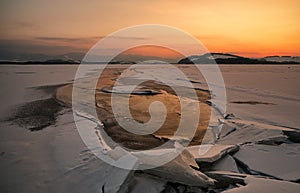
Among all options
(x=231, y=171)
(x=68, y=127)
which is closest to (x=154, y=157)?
(x=231, y=171)

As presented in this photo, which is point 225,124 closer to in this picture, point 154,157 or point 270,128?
point 270,128

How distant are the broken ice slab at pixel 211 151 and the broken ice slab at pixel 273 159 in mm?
157

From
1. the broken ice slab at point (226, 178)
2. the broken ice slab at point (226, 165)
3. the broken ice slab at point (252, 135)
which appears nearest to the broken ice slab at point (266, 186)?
the broken ice slab at point (226, 178)

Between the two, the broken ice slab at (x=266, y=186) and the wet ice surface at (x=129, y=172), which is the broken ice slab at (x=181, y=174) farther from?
the broken ice slab at (x=266, y=186)

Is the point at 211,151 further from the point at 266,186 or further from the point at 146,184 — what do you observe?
the point at 146,184

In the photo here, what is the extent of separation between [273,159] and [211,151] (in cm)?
99

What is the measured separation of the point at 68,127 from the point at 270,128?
4.51 metres

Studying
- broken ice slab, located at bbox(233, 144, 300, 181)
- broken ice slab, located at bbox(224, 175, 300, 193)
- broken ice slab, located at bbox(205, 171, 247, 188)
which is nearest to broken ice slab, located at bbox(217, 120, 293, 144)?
broken ice slab, located at bbox(233, 144, 300, 181)

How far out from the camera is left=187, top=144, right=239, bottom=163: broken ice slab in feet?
13.4

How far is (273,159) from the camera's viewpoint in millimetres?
4207

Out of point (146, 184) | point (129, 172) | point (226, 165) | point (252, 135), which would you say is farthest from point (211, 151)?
point (129, 172)

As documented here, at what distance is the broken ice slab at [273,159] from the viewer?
3.76 metres

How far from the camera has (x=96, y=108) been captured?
860 cm

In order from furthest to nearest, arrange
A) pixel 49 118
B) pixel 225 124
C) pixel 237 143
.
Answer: pixel 49 118, pixel 225 124, pixel 237 143
